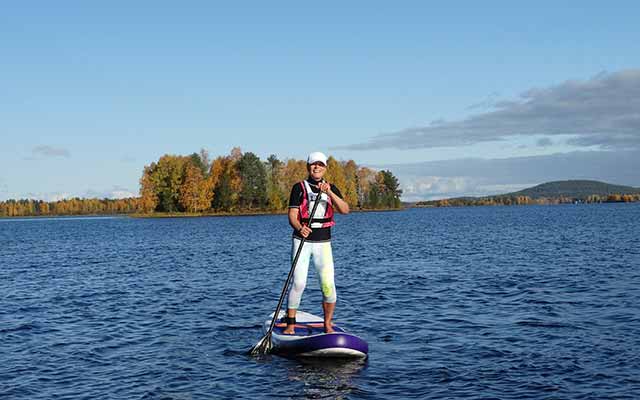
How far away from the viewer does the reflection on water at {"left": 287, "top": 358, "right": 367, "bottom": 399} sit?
10.3 metres

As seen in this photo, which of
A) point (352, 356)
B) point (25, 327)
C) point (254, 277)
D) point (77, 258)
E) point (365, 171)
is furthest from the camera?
point (365, 171)

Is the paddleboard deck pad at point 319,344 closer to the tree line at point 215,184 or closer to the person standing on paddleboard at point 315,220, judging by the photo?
the person standing on paddleboard at point 315,220

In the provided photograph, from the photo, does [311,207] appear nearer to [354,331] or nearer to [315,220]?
[315,220]

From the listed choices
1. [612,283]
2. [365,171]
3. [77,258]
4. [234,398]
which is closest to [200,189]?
[365,171]

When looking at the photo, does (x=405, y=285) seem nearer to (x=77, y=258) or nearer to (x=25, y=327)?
(x=25, y=327)

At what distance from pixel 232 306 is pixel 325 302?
25.8 feet

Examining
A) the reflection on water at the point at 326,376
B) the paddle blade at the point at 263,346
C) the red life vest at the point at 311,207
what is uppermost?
the red life vest at the point at 311,207

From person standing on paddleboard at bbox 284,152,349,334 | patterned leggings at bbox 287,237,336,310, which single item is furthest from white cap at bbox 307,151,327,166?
patterned leggings at bbox 287,237,336,310

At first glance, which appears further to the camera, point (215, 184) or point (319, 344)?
point (215, 184)

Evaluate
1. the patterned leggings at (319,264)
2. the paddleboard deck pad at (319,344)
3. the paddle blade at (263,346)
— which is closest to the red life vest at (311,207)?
the patterned leggings at (319,264)

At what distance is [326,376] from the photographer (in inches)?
445

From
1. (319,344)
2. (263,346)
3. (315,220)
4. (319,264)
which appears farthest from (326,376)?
(315,220)

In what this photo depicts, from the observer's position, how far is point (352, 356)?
12258 mm

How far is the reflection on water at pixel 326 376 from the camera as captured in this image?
10312 millimetres
